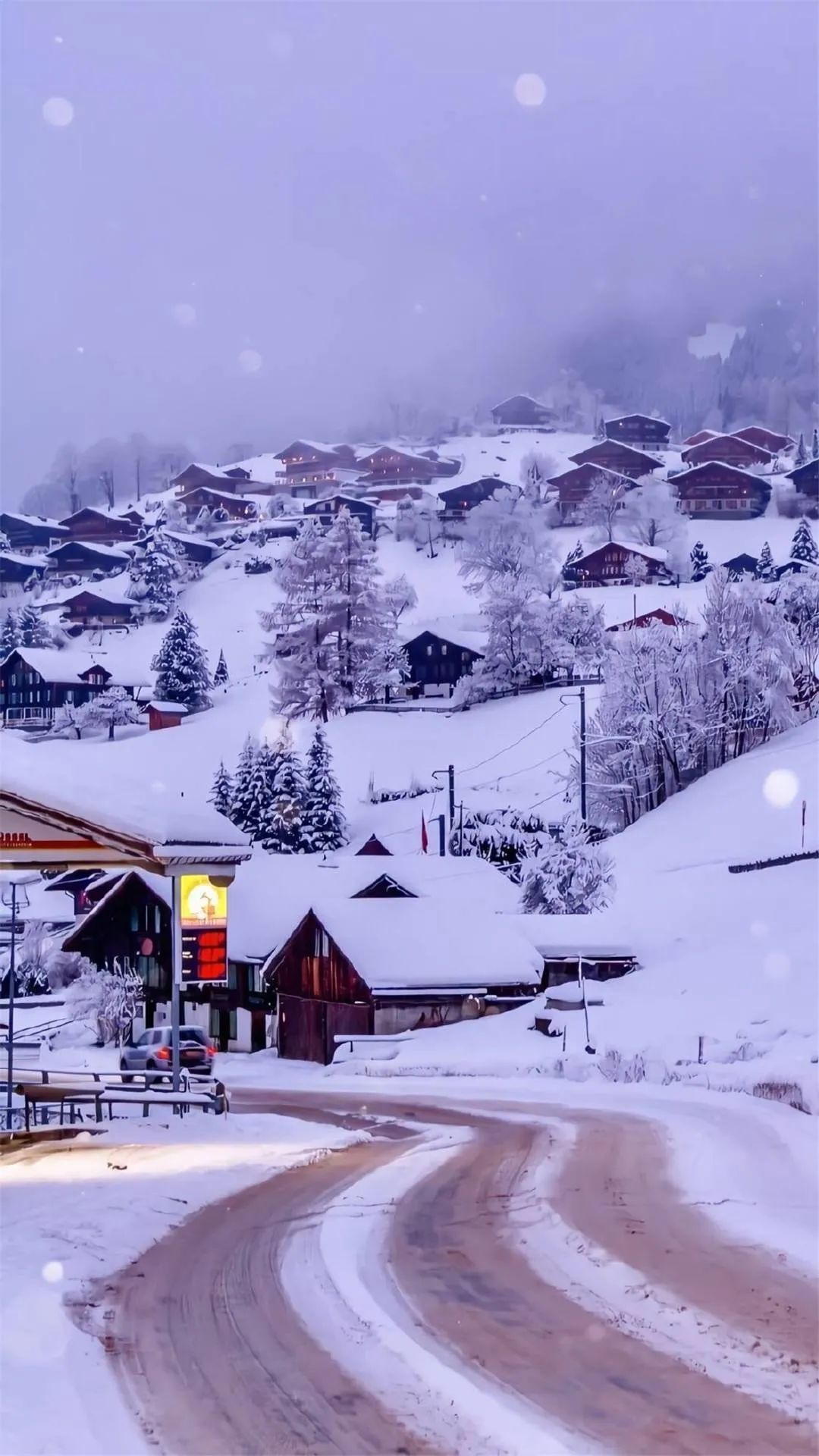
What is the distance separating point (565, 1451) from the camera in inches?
274

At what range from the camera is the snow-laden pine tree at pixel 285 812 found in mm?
80875

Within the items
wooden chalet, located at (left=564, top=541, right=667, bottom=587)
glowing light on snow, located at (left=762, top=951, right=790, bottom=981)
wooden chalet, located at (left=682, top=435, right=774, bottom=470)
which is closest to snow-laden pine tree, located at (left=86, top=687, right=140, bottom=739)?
wooden chalet, located at (left=564, top=541, right=667, bottom=587)

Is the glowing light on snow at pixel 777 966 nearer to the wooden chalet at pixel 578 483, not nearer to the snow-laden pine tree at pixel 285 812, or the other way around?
the snow-laden pine tree at pixel 285 812

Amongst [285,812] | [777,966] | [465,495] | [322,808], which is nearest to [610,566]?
[465,495]

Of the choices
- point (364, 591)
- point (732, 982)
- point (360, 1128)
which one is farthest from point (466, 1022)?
point (364, 591)

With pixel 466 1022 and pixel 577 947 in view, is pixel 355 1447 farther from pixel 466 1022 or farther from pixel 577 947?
pixel 577 947

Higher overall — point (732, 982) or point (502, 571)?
point (502, 571)

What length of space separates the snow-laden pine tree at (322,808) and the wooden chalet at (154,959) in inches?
858

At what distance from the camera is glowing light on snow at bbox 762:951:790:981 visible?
4306 centimetres

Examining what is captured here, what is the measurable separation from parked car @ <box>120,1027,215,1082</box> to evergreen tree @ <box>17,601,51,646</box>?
10631 centimetres

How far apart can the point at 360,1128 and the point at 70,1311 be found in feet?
49.4

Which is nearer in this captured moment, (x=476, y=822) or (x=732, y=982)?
(x=732, y=982)

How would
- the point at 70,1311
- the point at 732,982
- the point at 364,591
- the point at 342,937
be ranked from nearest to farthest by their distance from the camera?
the point at 70,1311, the point at 732,982, the point at 342,937, the point at 364,591

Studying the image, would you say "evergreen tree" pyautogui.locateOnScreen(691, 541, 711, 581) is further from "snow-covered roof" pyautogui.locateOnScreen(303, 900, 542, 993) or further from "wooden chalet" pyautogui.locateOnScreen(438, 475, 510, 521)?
"snow-covered roof" pyautogui.locateOnScreen(303, 900, 542, 993)
